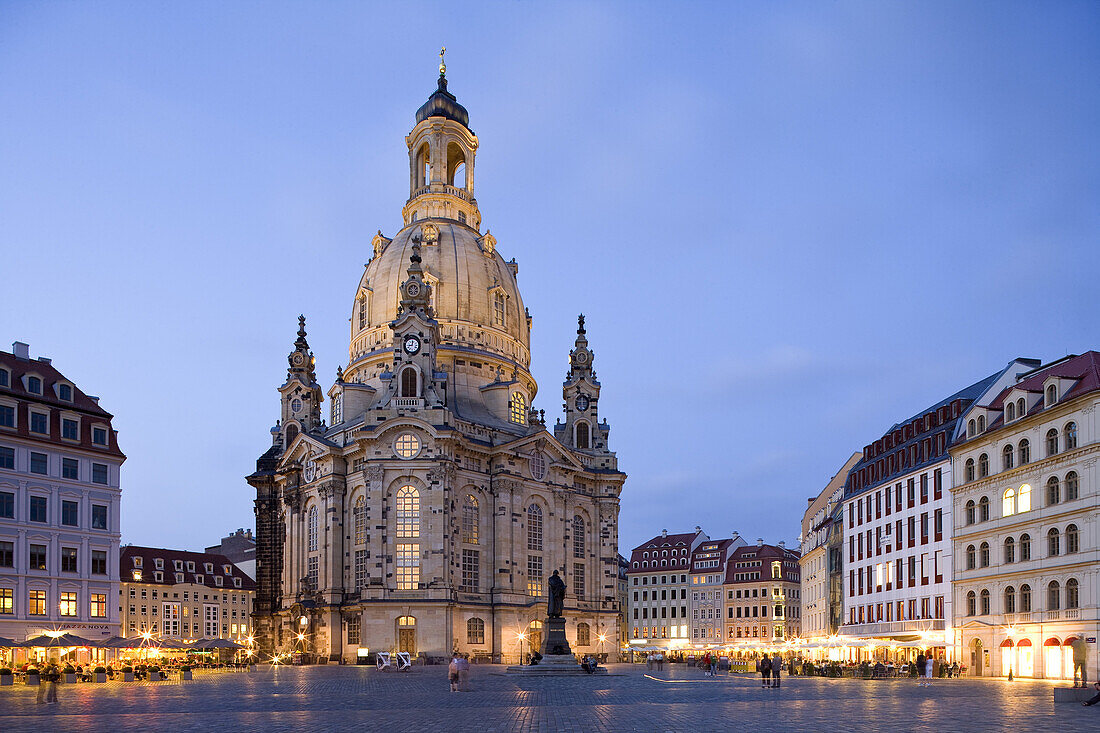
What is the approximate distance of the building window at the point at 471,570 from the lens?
95.1m

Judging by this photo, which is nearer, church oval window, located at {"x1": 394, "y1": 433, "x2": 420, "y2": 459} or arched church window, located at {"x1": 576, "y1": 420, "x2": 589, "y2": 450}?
church oval window, located at {"x1": 394, "y1": 433, "x2": 420, "y2": 459}

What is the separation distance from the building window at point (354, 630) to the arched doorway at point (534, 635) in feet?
49.6

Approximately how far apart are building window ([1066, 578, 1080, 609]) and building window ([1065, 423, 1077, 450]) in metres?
6.97

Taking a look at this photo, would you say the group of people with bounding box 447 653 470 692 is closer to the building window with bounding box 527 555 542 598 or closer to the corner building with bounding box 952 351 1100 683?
the corner building with bounding box 952 351 1100 683

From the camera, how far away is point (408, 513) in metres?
93.2

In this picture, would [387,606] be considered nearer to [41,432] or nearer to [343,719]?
[41,432]

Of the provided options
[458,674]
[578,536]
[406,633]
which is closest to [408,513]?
[406,633]

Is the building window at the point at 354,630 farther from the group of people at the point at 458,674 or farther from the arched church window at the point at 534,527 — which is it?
the group of people at the point at 458,674

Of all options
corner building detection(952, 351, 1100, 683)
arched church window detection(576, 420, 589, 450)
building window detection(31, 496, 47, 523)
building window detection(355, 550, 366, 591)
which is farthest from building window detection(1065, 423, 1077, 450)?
arched church window detection(576, 420, 589, 450)

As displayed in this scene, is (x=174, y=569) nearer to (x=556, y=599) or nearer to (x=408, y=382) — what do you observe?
(x=408, y=382)

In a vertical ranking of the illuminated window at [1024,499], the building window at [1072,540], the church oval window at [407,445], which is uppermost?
the church oval window at [407,445]

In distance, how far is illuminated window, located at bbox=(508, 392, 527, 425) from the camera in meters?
107

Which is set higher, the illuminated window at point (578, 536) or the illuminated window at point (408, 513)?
the illuminated window at point (408, 513)

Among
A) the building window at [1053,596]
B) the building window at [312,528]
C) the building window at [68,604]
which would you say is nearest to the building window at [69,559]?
the building window at [68,604]
